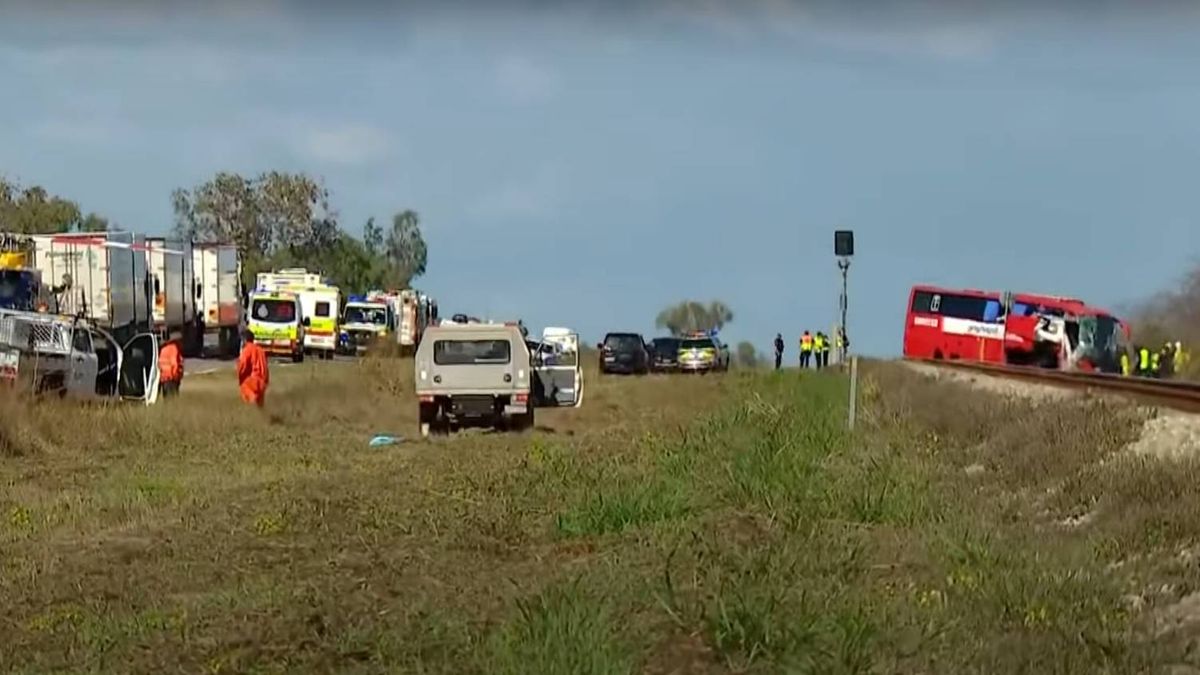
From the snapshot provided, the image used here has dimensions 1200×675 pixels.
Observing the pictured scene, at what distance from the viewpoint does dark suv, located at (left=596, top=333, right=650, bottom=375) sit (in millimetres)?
60938

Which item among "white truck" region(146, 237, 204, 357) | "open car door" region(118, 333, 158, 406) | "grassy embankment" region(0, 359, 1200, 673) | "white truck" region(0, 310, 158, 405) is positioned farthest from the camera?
"white truck" region(146, 237, 204, 357)

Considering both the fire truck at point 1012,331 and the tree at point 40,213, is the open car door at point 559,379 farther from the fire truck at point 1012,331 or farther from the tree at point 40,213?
the tree at point 40,213

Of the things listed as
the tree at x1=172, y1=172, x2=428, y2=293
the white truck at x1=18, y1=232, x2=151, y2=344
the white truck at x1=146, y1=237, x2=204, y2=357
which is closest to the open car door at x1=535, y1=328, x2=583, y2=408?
the white truck at x1=18, y1=232, x2=151, y2=344

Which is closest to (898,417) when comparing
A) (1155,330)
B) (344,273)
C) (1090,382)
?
(1090,382)

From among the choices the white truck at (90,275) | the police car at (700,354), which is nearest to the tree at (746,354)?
the police car at (700,354)

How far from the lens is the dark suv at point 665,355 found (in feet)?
203

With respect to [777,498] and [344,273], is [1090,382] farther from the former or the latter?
[344,273]

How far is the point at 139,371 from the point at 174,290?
20.5m

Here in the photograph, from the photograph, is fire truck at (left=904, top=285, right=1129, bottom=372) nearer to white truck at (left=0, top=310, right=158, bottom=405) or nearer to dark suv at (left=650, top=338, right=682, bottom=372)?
dark suv at (left=650, top=338, right=682, bottom=372)

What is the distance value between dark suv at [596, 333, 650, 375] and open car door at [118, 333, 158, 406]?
29.4 m

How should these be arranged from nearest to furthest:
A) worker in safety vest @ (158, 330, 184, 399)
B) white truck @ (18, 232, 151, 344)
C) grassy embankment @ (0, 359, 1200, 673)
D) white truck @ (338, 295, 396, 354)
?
grassy embankment @ (0, 359, 1200, 673) → worker in safety vest @ (158, 330, 184, 399) → white truck @ (18, 232, 151, 344) → white truck @ (338, 295, 396, 354)

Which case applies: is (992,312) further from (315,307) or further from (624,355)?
(315,307)

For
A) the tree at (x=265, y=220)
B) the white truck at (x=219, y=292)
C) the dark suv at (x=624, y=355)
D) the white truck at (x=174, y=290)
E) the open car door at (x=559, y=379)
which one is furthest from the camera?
the tree at (x=265, y=220)

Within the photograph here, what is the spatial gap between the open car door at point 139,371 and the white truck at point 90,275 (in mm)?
8477
